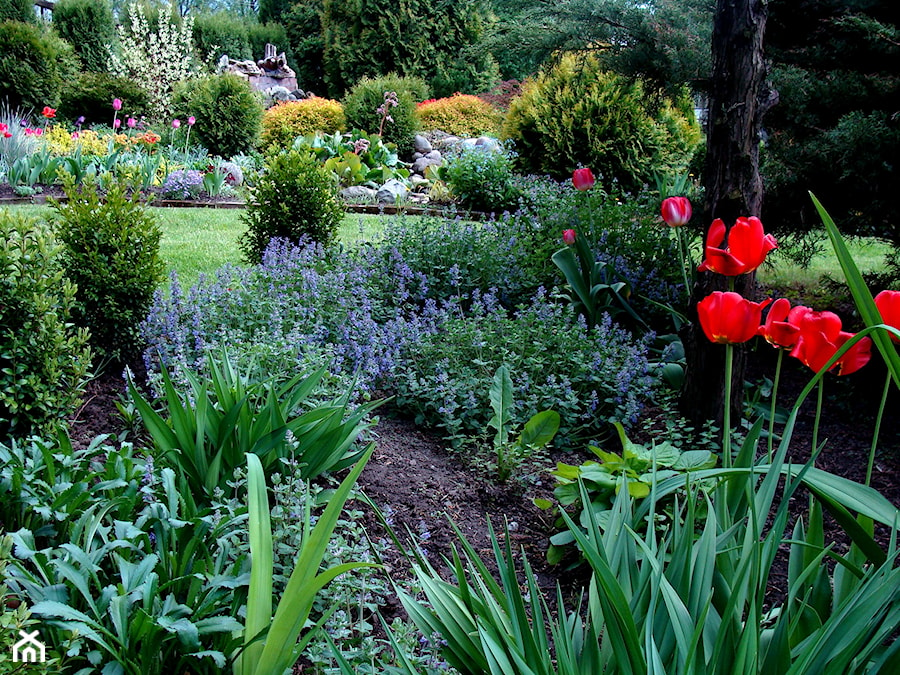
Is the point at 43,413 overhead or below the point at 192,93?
below

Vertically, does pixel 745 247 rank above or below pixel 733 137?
below

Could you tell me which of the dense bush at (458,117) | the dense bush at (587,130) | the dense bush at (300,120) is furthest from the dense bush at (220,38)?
the dense bush at (587,130)

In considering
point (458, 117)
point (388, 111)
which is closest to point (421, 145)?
point (388, 111)

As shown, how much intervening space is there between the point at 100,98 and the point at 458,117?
21.5ft

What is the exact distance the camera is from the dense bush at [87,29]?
17.1 m

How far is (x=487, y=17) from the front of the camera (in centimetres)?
1778

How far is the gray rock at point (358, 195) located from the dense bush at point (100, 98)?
658cm

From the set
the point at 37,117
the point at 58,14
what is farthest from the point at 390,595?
the point at 58,14

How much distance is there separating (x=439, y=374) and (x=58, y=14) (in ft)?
59.7

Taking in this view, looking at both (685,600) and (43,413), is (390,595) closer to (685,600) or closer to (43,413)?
(685,600)

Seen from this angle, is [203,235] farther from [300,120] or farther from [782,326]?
[300,120]

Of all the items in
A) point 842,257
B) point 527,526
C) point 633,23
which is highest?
point 633,23

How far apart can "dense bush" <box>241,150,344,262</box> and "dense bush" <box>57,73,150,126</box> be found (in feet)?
30.4

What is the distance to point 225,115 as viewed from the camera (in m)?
11.3
